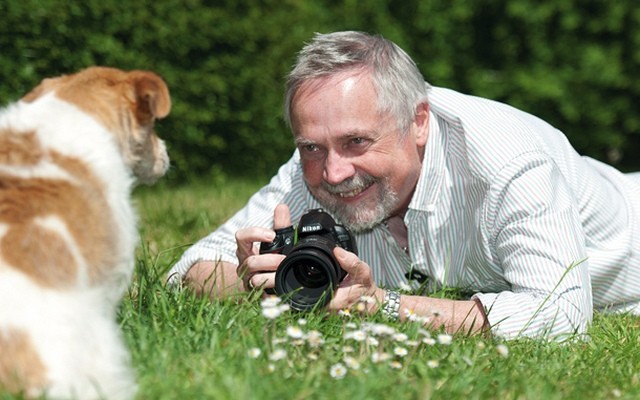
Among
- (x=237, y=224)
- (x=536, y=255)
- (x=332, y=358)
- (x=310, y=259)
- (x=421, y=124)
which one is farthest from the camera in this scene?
(x=237, y=224)

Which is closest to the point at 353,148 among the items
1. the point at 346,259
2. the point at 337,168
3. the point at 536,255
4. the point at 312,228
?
the point at 337,168

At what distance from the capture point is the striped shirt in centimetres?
409

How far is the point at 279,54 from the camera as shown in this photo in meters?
9.73

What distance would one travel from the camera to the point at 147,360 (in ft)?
10.5

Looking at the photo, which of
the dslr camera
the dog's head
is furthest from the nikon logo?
the dog's head

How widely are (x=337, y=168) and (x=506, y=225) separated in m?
0.82

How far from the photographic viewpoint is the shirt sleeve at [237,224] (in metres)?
4.69

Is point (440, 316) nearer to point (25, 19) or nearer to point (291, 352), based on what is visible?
point (291, 352)

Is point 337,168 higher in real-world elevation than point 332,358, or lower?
higher

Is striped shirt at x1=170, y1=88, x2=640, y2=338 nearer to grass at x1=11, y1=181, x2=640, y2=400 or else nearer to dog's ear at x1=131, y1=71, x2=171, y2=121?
grass at x1=11, y1=181, x2=640, y2=400

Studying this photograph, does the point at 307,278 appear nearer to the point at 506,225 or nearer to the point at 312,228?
the point at 312,228

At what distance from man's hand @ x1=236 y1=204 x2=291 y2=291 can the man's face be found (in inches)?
11.9

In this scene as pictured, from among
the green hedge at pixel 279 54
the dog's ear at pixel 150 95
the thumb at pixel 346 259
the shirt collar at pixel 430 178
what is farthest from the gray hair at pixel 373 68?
the green hedge at pixel 279 54

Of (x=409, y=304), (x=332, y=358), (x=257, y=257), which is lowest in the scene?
(x=409, y=304)
